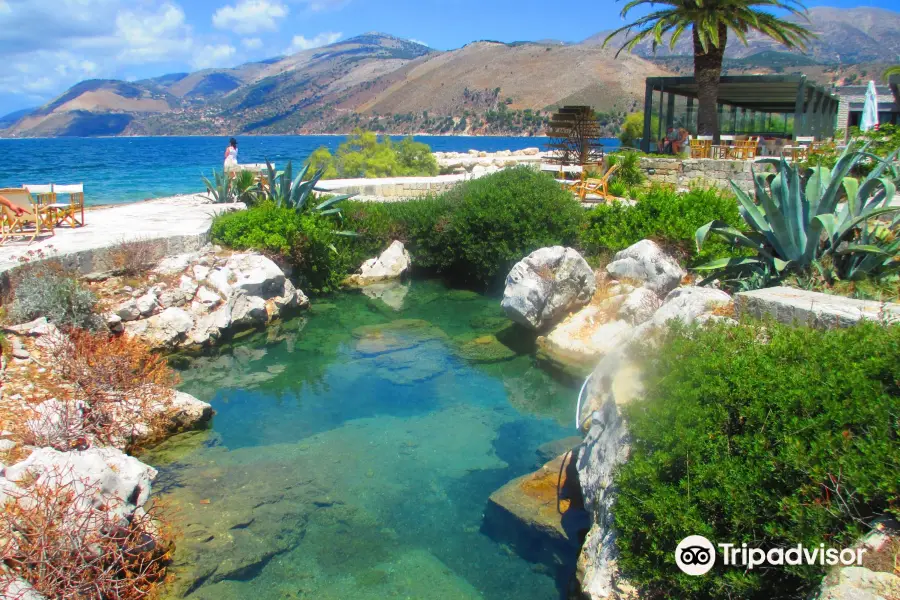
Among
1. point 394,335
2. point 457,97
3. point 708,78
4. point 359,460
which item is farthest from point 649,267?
point 457,97

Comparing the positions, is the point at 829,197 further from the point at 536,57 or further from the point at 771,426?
the point at 536,57

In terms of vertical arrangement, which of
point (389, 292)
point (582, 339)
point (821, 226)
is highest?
point (821, 226)

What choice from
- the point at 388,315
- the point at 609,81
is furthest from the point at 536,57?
the point at 388,315

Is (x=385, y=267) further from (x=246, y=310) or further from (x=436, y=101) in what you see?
(x=436, y=101)

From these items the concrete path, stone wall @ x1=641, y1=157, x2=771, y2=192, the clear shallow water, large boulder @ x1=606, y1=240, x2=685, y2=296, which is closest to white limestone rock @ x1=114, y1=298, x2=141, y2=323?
the concrete path

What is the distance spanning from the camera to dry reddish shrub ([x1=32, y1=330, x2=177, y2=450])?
5801 mm

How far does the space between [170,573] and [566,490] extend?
134 inches

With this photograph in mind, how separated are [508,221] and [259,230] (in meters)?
4.67

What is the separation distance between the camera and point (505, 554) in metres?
5.31

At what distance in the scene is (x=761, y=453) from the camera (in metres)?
3.43

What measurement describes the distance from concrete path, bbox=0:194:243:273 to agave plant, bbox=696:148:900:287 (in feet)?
27.5

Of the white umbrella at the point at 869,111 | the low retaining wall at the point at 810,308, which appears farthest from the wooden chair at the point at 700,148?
the low retaining wall at the point at 810,308

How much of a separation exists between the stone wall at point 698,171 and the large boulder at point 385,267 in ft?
26.6

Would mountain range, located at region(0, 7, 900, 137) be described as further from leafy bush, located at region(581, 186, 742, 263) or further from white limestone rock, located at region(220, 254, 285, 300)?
white limestone rock, located at region(220, 254, 285, 300)
